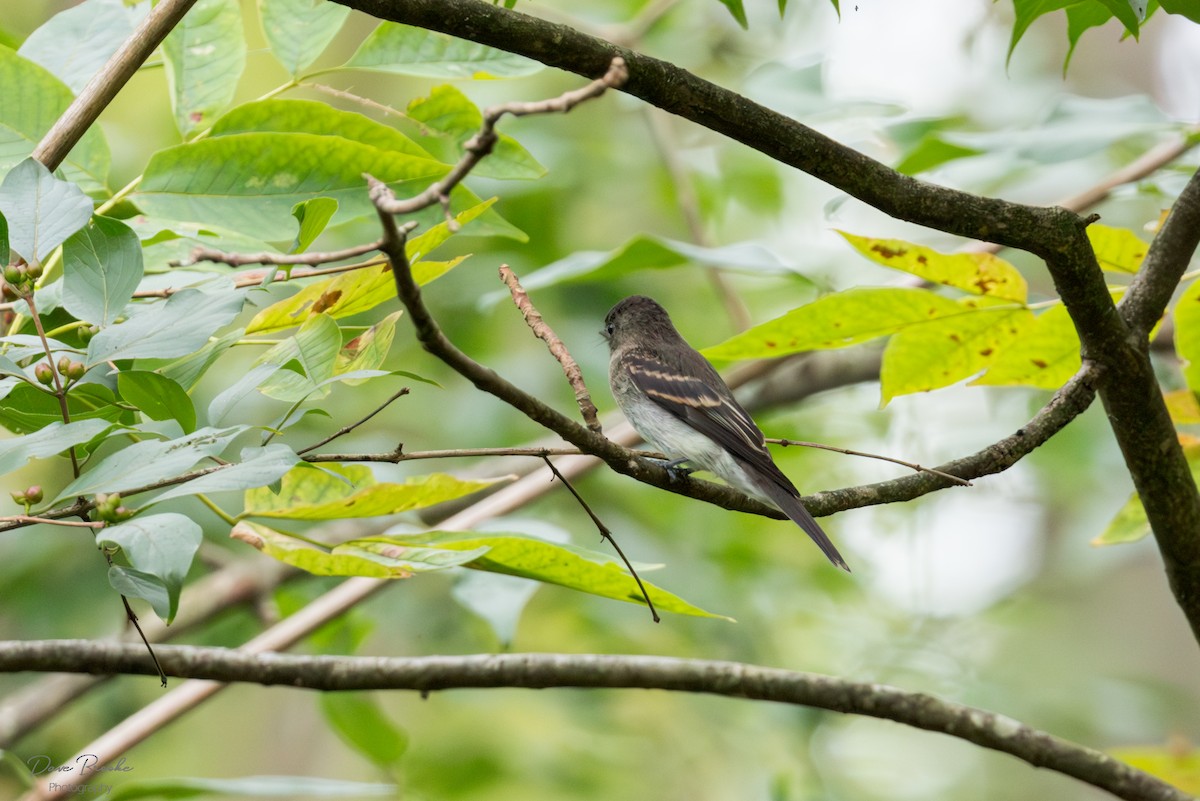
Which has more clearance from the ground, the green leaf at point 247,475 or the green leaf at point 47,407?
the green leaf at point 247,475

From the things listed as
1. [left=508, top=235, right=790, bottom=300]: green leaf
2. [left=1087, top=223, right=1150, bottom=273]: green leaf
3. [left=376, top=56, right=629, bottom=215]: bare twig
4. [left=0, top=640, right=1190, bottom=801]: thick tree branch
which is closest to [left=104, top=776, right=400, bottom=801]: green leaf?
[left=0, top=640, right=1190, bottom=801]: thick tree branch

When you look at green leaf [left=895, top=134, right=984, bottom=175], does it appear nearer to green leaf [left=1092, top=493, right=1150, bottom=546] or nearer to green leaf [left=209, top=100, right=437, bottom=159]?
green leaf [left=1092, top=493, right=1150, bottom=546]

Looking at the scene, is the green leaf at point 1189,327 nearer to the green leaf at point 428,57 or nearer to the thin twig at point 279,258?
the green leaf at point 428,57

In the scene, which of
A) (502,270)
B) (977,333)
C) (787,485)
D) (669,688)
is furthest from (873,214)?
(502,270)

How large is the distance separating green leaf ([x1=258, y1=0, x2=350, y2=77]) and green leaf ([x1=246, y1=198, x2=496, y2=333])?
19.5 inches

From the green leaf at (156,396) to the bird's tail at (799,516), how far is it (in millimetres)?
1140

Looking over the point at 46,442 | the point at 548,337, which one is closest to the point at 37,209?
the point at 46,442

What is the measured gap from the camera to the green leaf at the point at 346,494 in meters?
1.71

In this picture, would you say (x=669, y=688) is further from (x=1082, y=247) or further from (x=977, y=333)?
(x=1082, y=247)

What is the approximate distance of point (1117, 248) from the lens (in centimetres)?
216

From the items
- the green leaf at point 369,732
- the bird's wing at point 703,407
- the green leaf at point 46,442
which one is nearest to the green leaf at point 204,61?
the green leaf at point 46,442

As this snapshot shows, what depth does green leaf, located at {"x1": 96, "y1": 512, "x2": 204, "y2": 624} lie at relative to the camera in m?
1.20

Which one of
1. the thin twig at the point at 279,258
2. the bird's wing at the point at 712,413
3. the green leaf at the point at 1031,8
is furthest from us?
the bird's wing at the point at 712,413

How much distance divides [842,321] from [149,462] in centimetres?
130
